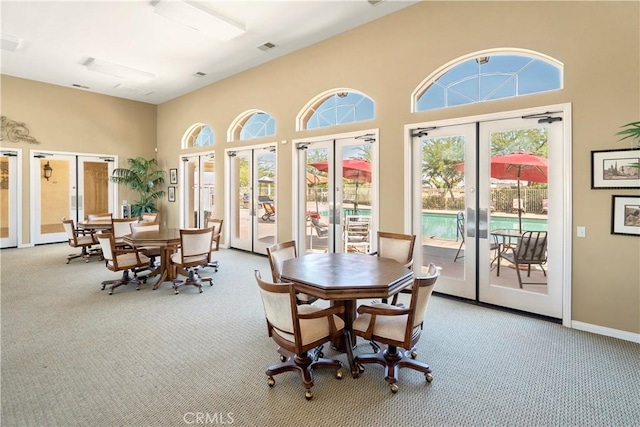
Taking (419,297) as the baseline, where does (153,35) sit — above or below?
above

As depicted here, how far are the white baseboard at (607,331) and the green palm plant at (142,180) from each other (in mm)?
10002

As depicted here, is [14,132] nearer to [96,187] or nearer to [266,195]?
[96,187]

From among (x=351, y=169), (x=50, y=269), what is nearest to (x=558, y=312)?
(x=351, y=169)

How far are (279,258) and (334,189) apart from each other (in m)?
2.61

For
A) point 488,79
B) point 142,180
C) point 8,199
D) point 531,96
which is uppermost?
point 488,79

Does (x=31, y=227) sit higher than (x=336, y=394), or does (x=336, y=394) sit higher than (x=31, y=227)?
(x=31, y=227)

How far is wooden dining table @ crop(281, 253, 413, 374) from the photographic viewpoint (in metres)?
2.51

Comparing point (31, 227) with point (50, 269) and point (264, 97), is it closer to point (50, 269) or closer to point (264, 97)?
point (50, 269)

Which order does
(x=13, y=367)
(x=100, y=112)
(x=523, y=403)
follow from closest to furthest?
(x=523, y=403)
(x=13, y=367)
(x=100, y=112)

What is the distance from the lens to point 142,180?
9.68 m

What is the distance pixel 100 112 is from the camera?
9070 mm

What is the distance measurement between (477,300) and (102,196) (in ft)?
32.4

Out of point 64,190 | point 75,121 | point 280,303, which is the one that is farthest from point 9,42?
point 280,303

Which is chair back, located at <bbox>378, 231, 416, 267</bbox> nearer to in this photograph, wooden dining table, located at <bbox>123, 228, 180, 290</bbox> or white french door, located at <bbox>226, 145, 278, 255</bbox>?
wooden dining table, located at <bbox>123, 228, 180, 290</bbox>
